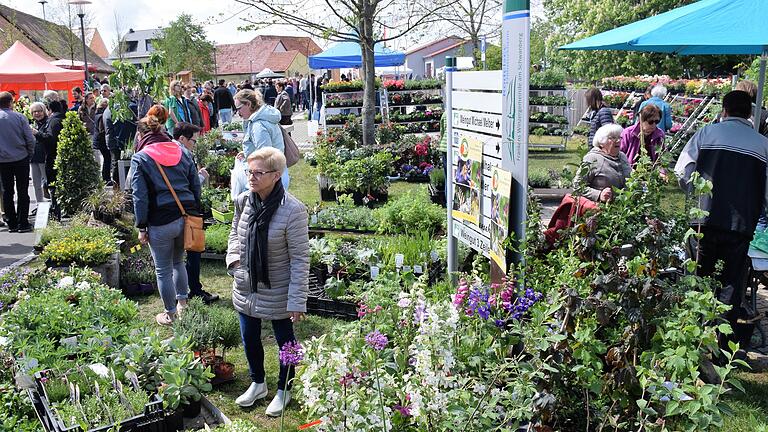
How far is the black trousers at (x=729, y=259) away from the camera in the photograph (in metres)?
4.81

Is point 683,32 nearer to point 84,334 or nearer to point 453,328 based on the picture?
point 453,328

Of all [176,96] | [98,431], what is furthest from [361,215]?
[176,96]

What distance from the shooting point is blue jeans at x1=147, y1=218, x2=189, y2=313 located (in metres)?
5.36

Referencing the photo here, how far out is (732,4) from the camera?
489cm

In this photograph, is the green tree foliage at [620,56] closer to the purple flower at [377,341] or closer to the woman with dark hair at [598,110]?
the woman with dark hair at [598,110]

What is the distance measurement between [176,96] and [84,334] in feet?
30.7

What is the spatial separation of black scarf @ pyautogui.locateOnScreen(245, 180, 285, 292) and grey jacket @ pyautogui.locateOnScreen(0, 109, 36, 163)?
6.59 meters

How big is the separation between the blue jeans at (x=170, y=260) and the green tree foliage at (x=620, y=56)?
22.1 meters

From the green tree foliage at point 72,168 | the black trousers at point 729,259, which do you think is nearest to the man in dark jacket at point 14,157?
the green tree foliage at point 72,168

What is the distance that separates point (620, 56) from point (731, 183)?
21.9 meters

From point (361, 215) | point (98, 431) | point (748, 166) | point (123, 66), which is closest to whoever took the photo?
point (98, 431)

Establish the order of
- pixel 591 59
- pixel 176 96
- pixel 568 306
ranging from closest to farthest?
pixel 568 306 → pixel 176 96 → pixel 591 59

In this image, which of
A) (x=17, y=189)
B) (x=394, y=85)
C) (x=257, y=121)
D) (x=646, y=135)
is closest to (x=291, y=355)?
(x=257, y=121)

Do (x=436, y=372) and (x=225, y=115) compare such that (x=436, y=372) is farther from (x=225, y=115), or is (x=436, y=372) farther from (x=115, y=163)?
(x=225, y=115)
